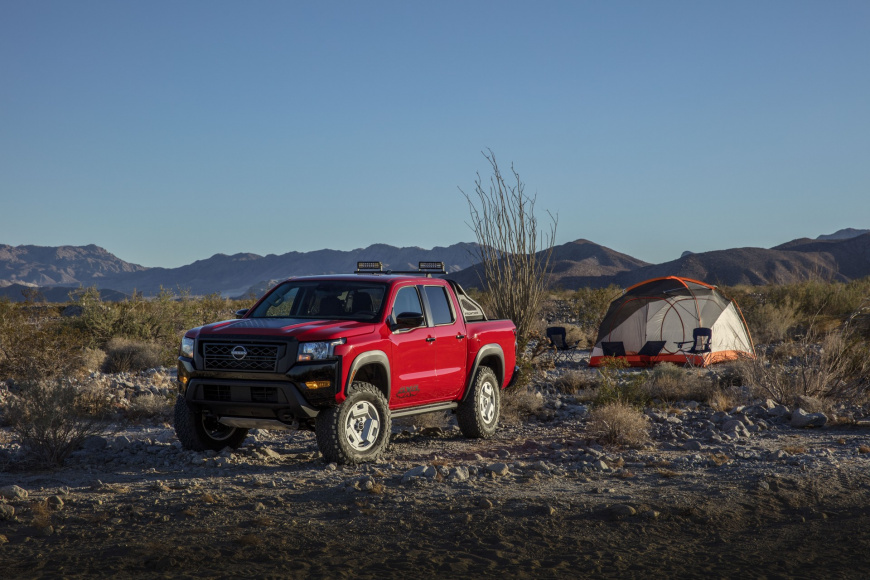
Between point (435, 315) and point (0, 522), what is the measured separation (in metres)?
5.16

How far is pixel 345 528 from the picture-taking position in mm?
6762

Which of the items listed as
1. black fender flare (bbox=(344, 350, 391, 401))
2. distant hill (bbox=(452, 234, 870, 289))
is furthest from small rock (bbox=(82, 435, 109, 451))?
distant hill (bbox=(452, 234, 870, 289))

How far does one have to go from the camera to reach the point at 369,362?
9.02m

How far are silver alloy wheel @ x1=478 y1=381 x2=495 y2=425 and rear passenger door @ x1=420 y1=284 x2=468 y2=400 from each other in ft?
1.66

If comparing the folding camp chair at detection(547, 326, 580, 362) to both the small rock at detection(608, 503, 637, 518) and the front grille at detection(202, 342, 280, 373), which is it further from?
the small rock at detection(608, 503, 637, 518)

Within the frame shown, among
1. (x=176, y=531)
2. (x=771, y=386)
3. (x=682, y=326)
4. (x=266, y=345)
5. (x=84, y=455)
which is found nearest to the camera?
(x=176, y=531)

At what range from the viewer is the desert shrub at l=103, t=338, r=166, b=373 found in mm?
19703

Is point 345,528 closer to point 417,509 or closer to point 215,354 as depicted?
point 417,509

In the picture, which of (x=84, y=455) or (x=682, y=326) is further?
(x=682, y=326)

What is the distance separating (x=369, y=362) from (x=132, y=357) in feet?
41.8

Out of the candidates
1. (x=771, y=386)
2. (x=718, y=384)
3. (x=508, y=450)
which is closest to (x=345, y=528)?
(x=508, y=450)

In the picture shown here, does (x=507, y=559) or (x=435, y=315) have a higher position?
(x=435, y=315)

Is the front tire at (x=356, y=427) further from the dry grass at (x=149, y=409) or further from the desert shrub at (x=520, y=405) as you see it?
the dry grass at (x=149, y=409)

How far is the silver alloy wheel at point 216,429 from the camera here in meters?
9.58
